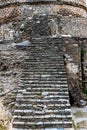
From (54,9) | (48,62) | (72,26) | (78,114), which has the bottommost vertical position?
(78,114)

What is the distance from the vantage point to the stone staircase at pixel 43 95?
5414 millimetres

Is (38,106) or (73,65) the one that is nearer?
(38,106)

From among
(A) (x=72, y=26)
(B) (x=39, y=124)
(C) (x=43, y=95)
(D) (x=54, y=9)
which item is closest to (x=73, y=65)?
(C) (x=43, y=95)

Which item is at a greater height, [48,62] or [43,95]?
[48,62]

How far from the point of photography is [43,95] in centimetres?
605

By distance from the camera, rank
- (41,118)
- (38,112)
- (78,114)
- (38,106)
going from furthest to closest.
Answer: (78,114)
(38,106)
(38,112)
(41,118)

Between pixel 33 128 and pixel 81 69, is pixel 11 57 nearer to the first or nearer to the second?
pixel 81 69

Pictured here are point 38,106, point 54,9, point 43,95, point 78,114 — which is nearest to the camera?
point 38,106

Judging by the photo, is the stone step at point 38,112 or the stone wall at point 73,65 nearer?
the stone step at point 38,112

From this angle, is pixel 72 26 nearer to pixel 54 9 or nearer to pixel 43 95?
pixel 54 9

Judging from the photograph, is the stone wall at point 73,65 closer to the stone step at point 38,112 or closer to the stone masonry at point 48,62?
the stone masonry at point 48,62

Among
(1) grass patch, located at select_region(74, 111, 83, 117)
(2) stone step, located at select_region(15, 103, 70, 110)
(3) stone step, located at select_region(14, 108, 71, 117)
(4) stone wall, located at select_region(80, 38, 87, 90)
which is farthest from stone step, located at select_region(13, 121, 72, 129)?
(4) stone wall, located at select_region(80, 38, 87, 90)

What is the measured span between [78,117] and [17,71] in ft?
5.68

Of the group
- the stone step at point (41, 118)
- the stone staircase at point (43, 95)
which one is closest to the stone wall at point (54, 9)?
the stone staircase at point (43, 95)
